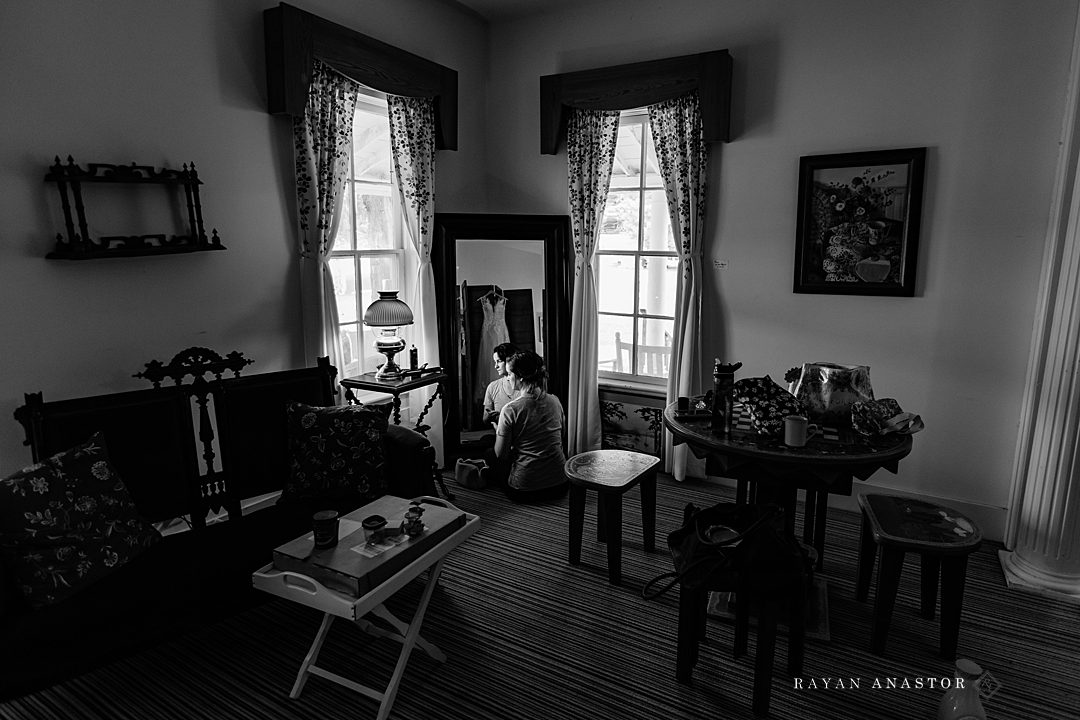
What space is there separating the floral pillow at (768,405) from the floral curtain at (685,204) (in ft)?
5.35

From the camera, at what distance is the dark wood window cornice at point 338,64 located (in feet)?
12.0

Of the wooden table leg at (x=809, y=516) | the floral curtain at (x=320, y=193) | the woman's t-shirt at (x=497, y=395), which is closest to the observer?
the wooden table leg at (x=809, y=516)

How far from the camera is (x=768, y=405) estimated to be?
9.87ft

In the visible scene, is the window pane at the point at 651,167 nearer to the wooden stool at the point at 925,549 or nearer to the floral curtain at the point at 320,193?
the floral curtain at the point at 320,193

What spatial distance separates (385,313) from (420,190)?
106 centimetres

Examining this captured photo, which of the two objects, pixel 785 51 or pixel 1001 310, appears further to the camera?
pixel 785 51

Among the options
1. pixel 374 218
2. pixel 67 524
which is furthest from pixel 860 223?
pixel 67 524

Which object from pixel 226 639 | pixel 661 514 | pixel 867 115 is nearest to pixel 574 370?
pixel 661 514

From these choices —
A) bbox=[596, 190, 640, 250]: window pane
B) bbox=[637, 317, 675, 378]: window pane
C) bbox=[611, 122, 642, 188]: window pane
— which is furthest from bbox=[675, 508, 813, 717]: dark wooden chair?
bbox=[611, 122, 642, 188]: window pane

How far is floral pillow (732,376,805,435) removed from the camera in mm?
2994

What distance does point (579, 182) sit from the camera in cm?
497

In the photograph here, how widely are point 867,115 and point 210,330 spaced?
154 inches

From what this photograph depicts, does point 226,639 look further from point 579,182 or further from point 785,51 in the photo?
point 785,51

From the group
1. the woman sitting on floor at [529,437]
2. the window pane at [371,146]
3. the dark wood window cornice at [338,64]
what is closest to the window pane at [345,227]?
the window pane at [371,146]
